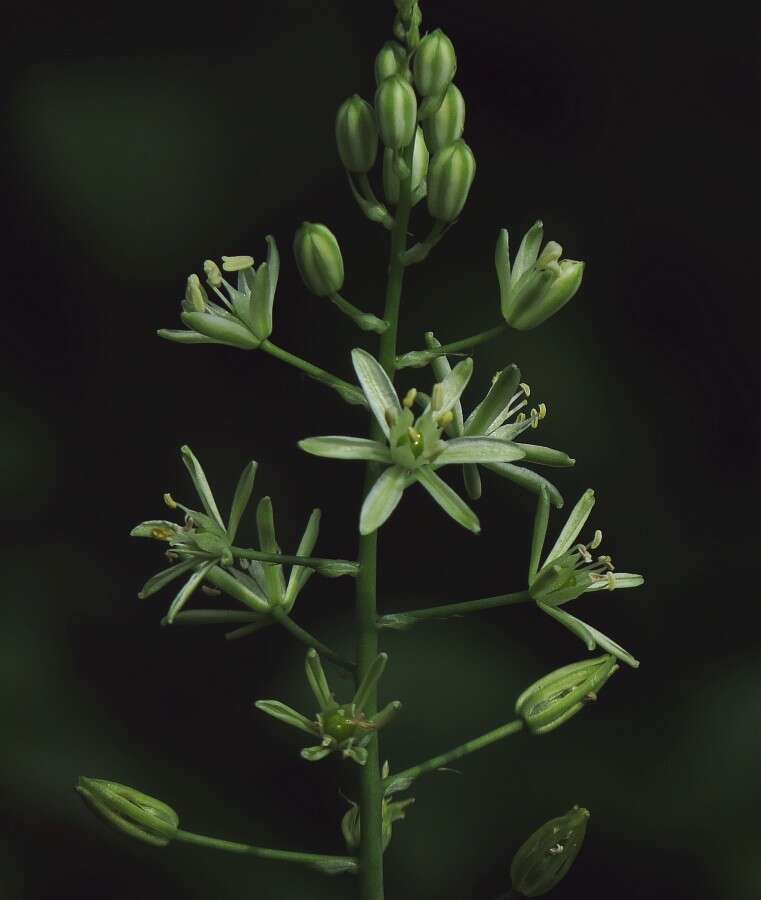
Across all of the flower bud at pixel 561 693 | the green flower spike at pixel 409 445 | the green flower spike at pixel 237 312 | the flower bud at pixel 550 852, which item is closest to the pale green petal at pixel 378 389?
the green flower spike at pixel 409 445

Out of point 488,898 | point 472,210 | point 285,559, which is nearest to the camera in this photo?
point 285,559

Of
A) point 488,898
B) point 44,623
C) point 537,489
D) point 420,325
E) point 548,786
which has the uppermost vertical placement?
point 420,325

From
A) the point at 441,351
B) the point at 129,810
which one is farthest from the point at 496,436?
A: the point at 129,810

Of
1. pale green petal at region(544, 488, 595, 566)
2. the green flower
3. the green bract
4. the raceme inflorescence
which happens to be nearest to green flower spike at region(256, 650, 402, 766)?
the raceme inflorescence

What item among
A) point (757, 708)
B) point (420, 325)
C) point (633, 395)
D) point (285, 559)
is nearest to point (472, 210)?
point (420, 325)

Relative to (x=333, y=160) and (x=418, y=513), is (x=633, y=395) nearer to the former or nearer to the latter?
(x=418, y=513)

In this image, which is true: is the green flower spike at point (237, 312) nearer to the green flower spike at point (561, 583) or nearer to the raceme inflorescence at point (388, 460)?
the raceme inflorescence at point (388, 460)

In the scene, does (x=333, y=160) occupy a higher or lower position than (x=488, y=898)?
higher

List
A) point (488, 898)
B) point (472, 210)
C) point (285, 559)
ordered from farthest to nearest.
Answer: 1. point (472, 210)
2. point (488, 898)
3. point (285, 559)
